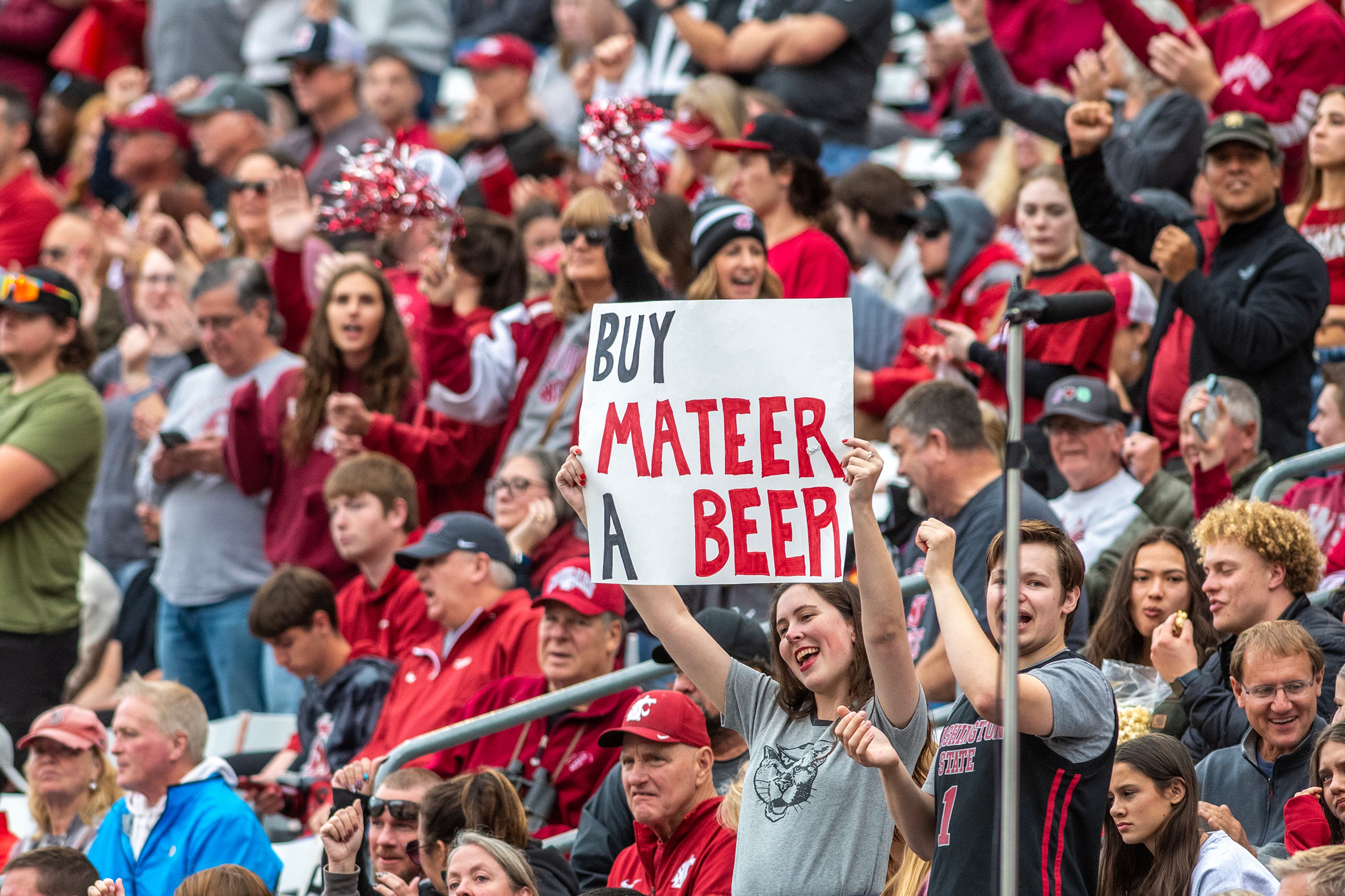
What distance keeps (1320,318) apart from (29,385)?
5630 mm

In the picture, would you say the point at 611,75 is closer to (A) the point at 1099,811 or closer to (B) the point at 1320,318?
(B) the point at 1320,318

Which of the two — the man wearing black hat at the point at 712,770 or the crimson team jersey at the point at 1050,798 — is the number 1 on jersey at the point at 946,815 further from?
the man wearing black hat at the point at 712,770

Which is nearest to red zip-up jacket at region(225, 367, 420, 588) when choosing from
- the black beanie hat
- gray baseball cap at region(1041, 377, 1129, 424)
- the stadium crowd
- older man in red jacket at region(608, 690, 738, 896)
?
the stadium crowd

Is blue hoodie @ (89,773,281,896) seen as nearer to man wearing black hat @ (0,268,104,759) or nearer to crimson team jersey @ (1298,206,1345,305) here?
man wearing black hat @ (0,268,104,759)

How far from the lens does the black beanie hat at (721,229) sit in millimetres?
7691

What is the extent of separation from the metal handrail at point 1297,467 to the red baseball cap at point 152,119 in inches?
344

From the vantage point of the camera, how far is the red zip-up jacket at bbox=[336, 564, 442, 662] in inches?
324

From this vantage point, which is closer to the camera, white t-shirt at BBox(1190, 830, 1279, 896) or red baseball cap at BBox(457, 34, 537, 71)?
white t-shirt at BBox(1190, 830, 1279, 896)

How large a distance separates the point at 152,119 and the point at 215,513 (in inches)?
191

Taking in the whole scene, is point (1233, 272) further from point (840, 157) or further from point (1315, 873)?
point (840, 157)

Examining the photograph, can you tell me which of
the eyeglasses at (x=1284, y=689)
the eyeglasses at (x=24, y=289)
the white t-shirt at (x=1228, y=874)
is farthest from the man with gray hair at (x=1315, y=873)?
the eyeglasses at (x=24, y=289)

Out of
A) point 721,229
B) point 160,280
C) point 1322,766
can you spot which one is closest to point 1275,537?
point 1322,766

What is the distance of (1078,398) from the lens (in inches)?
293

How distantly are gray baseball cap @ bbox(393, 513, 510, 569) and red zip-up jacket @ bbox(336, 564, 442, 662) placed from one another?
416 mm
